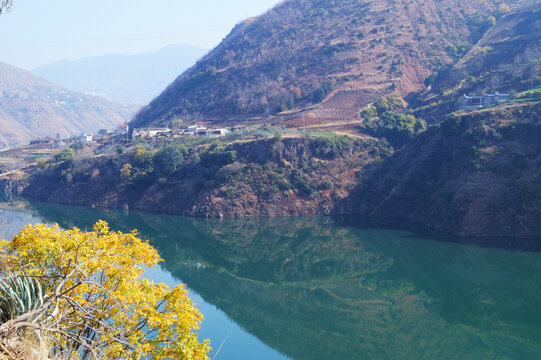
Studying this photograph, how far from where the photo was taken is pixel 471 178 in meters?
30.7

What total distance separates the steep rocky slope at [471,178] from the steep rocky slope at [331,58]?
17.2 meters

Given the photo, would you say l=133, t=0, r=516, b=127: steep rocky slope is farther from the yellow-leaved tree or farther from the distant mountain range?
the distant mountain range

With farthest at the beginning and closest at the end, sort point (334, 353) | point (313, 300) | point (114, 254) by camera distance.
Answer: point (313, 300) → point (334, 353) → point (114, 254)

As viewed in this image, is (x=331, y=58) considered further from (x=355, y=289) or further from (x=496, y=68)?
(x=355, y=289)

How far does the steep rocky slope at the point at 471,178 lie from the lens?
1107 inches

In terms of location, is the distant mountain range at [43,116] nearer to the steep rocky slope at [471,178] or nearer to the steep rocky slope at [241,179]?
the steep rocky slope at [241,179]

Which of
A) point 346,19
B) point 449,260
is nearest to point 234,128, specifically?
point 346,19

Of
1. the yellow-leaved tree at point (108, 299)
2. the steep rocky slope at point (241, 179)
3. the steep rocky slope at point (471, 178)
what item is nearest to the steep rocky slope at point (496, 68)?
the steep rocky slope at point (471, 178)

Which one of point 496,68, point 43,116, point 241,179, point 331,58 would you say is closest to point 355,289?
point 241,179

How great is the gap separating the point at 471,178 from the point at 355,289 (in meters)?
14.1

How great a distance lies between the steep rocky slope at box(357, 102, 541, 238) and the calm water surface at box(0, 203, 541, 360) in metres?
2.16

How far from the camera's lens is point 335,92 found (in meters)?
57.5

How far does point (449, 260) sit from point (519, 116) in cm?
1461

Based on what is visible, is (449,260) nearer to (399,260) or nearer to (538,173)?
(399,260)
